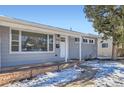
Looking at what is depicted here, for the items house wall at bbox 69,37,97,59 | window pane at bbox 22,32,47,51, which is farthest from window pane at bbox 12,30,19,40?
house wall at bbox 69,37,97,59

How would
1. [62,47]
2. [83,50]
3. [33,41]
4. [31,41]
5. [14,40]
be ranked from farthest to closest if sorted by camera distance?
[83,50], [62,47], [33,41], [31,41], [14,40]

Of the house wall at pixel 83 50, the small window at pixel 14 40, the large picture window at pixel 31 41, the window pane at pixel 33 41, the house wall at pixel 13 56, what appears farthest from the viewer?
the house wall at pixel 83 50

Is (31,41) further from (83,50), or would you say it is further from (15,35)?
(83,50)

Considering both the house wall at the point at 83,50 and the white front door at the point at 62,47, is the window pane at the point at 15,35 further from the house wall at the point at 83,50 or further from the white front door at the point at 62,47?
the house wall at the point at 83,50

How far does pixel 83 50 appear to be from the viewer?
24.7 meters

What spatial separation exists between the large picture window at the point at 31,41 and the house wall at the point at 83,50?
4495 mm

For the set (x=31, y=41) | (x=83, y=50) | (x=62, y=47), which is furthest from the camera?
(x=83, y=50)

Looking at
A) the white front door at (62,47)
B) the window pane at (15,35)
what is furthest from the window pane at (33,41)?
the white front door at (62,47)

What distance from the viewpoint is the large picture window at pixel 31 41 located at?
536 inches

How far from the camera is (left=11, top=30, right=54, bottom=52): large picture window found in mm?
13606

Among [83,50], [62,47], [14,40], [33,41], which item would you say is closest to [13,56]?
[14,40]

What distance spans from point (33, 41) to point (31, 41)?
23 cm
